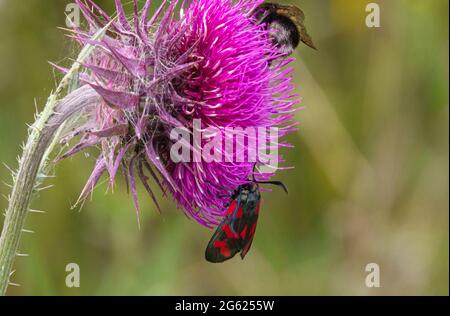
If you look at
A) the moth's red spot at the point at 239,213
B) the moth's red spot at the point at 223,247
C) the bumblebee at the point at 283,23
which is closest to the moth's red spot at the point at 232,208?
the moth's red spot at the point at 239,213

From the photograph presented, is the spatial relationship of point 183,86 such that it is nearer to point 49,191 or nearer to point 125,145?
point 125,145

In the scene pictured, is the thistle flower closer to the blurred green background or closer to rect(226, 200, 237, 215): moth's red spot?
rect(226, 200, 237, 215): moth's red spot

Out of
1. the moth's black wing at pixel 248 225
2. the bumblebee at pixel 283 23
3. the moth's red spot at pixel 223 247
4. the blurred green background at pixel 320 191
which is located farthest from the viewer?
the blurred green background at pixel 320 191

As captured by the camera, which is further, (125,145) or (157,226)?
(157,226)

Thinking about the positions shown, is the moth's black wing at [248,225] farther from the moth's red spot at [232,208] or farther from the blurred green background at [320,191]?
the blurred green background at [320,191]
